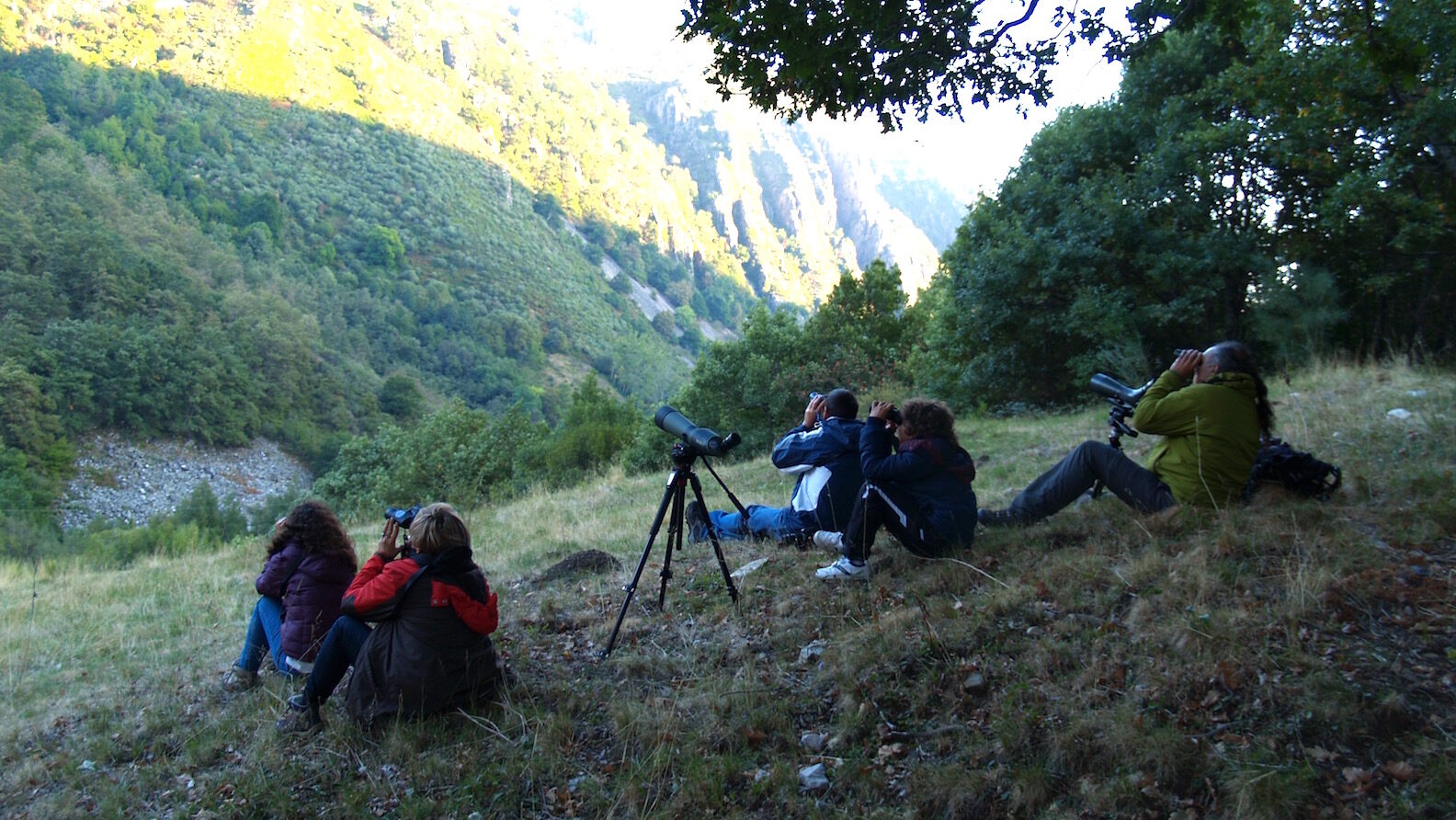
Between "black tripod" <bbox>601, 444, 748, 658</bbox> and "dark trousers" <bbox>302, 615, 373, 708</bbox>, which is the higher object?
"black tripod" <bbox>601, 444, 748, 658</bbox>

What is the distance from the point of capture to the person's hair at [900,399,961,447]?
17.2ft

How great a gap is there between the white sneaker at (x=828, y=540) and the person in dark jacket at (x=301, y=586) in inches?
118

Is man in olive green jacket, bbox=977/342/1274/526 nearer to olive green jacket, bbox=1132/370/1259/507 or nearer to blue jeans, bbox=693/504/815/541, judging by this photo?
olive green jacket, bbox=1132/370/1259/507

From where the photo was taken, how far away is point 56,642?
27.2 feet

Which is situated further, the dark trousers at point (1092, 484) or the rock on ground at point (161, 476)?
the rock on ground at point (161, 476)

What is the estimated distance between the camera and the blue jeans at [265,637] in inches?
207

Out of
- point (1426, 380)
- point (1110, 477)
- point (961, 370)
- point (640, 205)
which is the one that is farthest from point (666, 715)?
point (640, 205)

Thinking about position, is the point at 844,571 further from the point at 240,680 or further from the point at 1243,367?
the point at 240,680

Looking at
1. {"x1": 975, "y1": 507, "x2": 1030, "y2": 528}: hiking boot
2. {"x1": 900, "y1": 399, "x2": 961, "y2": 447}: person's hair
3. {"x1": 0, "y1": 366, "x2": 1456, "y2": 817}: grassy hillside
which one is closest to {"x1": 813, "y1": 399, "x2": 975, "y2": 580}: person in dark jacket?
{"x1": 900, "y1": 399, "x2": 961, "y2": 447}: person's hair

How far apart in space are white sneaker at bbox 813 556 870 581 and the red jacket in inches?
80.8

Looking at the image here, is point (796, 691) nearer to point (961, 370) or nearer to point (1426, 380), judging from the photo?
point (1426, 380)

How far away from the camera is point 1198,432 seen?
4.96 metres

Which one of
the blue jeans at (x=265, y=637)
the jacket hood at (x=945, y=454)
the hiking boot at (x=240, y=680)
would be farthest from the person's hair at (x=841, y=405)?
the hiking boot at (x=240, y=680)

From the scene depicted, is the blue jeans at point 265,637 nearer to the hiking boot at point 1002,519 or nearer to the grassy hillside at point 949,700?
the grassy hillside at point 949,700
